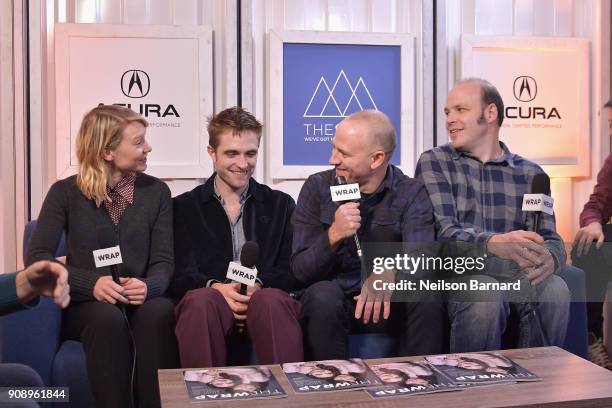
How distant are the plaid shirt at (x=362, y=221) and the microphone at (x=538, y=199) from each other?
0.37 meters

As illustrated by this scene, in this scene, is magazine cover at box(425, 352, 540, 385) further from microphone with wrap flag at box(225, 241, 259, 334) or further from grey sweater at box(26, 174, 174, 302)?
grey sweater at box(26, 174, 174, 302)

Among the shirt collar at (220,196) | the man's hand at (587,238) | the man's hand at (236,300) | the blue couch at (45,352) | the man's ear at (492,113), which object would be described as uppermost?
the man's ear at (492,113)

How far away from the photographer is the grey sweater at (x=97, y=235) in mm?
2703

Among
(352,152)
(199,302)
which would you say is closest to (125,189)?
(199,302)

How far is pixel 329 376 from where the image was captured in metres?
1.94

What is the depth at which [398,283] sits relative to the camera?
8.81 feet

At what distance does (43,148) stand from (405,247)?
2.43 meters

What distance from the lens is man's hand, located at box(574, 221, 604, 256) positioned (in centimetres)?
344

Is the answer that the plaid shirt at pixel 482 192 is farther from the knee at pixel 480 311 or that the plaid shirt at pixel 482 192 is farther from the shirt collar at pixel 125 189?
the shirt collar at pixel 125 189

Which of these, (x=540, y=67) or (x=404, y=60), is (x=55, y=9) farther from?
(x=540, y=67)

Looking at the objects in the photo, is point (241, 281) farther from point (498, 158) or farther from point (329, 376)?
point (498, 158)

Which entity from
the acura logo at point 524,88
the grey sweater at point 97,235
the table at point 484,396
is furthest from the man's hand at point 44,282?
the acura logo at point 524,88

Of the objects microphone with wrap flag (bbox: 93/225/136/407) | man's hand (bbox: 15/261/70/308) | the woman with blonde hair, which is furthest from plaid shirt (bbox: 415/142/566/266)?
man's hand (bbox: 15/261/70/308)

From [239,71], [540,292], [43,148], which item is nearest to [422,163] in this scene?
[540,292]
